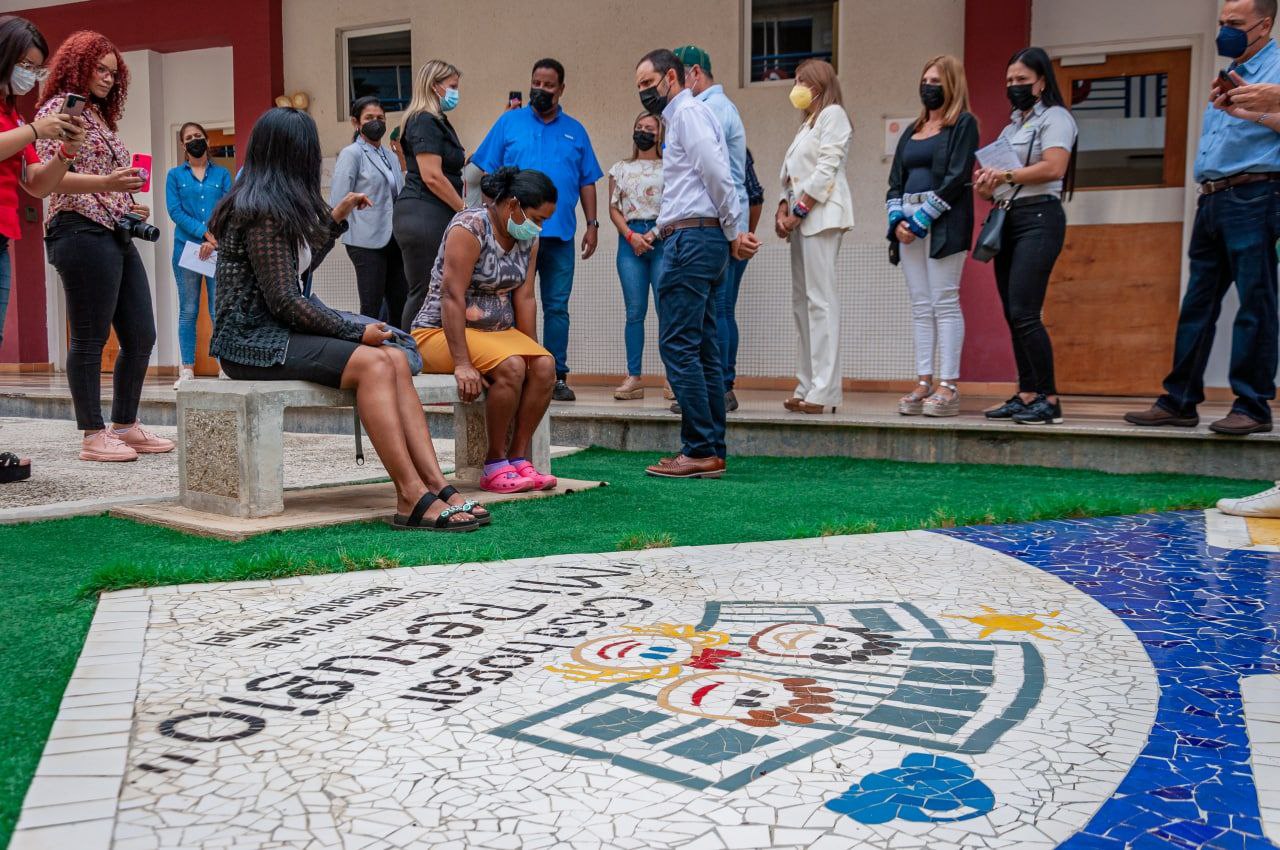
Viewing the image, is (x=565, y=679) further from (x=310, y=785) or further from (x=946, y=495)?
(x=946, y=495)

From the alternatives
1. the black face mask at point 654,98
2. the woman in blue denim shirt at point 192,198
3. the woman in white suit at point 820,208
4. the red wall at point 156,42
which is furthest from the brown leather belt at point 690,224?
the red wall at point 156,42

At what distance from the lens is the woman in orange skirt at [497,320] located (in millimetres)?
4031

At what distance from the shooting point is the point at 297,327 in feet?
12.0

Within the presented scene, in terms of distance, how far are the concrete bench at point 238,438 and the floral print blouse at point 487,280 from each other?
18.5 inches

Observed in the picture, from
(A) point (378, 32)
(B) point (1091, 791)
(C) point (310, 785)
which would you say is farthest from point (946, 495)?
(A) point (378, 32)

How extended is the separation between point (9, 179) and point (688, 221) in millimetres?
2477

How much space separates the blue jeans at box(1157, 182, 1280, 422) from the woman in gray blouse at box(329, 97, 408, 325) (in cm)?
422

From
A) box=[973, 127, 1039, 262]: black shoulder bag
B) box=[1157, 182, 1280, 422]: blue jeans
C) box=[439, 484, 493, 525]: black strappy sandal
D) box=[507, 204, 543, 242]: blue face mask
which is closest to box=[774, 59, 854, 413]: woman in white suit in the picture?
box=[973, 127, 1039, 262]: black shoulder bag

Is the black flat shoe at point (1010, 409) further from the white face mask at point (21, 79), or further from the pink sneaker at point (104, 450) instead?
the white face mask at point (21, 79)

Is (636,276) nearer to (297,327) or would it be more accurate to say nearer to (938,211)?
(938,211)

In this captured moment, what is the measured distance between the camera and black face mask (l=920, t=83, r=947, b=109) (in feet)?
18.5

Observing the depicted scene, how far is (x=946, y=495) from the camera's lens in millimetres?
4438

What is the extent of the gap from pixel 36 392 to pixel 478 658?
720cm

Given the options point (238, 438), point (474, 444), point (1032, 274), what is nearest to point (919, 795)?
point (238, 438)
